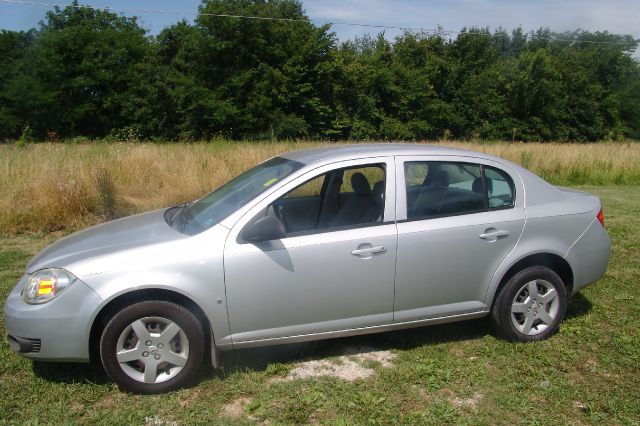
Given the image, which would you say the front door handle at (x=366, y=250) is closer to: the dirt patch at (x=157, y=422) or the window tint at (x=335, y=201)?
the window tint at (x=335, y=201)

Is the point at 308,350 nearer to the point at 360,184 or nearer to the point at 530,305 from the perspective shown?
the point at 360,184

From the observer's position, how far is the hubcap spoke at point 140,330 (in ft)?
11.7

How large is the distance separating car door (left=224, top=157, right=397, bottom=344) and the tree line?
29.8m

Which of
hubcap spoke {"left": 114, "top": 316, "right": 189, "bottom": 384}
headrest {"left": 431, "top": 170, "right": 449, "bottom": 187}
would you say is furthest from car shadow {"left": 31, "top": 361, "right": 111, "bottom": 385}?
headrest {"left": 431, "top": 170, "right": 449, "bottom": 187}

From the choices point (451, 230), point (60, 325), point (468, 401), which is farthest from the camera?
point (451, 230)

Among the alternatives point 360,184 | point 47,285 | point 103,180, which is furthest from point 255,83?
point 47,285

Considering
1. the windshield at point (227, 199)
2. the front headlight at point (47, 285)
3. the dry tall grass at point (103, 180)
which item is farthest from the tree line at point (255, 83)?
the front headlight at point (47, 285)

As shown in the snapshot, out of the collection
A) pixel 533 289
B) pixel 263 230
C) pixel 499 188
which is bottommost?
pixel 533 289

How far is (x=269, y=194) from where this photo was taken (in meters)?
3.89

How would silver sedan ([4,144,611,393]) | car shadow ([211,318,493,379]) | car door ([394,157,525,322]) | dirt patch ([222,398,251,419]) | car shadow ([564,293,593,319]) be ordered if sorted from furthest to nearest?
car shadow ([564,293,593,319]), car shadow ([211,318,493,379]), car door ([394,157,525,322]), silver sedan ([4,144,611,393]), dirt patch ([222,398,251,419])

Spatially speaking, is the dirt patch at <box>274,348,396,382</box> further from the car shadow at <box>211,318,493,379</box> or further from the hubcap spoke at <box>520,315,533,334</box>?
the hubcap spoke at <box>520,315,533,334</box>

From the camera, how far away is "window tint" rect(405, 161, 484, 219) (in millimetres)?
4168

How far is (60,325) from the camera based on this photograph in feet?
11.6

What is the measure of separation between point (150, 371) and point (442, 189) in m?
2.50
